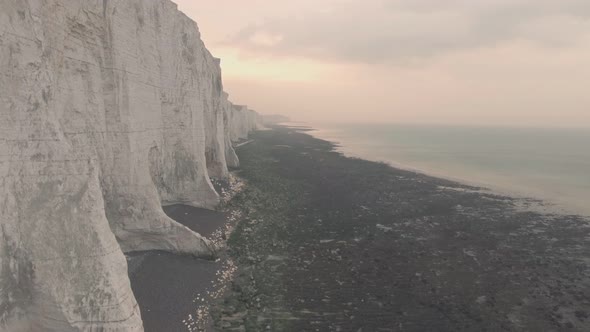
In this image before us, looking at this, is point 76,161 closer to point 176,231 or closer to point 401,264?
point 176,231

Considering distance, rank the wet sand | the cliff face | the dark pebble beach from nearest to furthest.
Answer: the cliff face < the dark pebble beach < the wet sand

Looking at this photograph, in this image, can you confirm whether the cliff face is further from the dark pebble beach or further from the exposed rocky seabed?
the dark pebble beach

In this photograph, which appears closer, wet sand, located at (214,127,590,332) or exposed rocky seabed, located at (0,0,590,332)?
exposed rocky seabed, located at (0,0,590,332)

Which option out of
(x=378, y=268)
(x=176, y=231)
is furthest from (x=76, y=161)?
(x=378, y=268)

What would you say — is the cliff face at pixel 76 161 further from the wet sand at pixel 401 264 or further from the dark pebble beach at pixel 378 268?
the wet sand at pixel 401 264

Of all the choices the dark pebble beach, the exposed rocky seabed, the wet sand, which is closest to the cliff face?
the exposed rocky seabed

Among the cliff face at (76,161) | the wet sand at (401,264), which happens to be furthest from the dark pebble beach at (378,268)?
the cliff face at (76,161)
